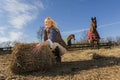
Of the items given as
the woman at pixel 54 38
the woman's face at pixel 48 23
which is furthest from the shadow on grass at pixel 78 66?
the woman's face at pixel 48 23

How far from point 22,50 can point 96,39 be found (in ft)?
22.3

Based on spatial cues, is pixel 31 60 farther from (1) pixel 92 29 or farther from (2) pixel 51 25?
(1) pixel 92 29

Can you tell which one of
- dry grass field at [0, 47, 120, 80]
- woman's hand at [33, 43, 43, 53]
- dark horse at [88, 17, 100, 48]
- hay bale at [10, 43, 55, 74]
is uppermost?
dark horse at [88, 17, 100, 48]

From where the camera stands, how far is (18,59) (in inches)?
331

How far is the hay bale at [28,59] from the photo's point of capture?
8.41 m

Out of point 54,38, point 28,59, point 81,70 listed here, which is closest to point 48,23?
point 54,38

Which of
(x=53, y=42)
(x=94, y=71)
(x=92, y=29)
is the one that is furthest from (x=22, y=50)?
(x=92, y=29)

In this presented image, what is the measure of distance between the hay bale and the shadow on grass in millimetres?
205

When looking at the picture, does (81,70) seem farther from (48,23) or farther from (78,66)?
(48,23)

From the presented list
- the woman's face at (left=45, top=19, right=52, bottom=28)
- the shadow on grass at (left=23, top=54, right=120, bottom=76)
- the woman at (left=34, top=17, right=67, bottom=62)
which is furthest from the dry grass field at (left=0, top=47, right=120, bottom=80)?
the woman's face at (left=45, top=19, right=52, bottom=28)

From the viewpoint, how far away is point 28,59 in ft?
27.7

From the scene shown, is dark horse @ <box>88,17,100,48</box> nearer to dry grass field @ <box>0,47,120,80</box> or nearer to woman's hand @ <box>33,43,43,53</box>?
dry grass field @ <box>0,47,120,80</box>

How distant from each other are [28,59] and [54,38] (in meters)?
1.40

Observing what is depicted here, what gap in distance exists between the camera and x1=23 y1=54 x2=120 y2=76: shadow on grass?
8.30m
